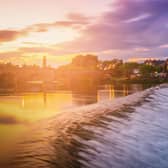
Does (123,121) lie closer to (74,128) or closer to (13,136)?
(74,128)

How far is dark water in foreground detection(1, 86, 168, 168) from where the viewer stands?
37.3 ft

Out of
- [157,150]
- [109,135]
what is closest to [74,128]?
[109,135]

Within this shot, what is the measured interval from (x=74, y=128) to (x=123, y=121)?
404 cm

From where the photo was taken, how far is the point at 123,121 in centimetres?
2061

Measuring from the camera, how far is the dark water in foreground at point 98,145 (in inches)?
448

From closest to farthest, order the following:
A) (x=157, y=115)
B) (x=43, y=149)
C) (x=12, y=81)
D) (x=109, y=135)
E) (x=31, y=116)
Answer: (x=43, y=149) < (x=109, y=135) < (x=157, y=115) < (x=31, y=116) < (x=12, y=81)

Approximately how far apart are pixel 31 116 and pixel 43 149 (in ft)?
46.1

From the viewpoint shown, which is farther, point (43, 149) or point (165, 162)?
point (43, 149)

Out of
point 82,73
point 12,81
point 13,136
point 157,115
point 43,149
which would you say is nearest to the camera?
point 43,149

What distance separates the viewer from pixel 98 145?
14.0 m

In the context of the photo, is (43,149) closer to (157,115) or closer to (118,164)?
(118,164)

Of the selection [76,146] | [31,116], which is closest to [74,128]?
[76,146]

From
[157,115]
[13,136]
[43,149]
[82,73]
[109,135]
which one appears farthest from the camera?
[82,73]

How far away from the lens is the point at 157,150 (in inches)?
531
